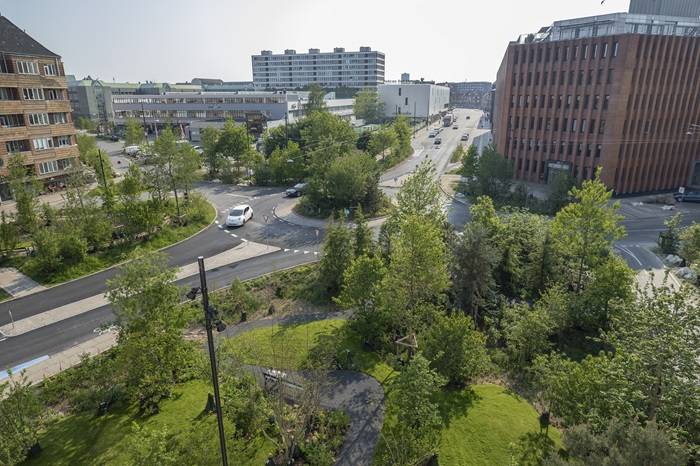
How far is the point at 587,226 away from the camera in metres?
26.4

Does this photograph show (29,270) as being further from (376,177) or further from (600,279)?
(600,279)

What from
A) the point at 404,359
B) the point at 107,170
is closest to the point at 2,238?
the point at 107,170

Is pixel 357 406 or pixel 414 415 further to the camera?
pixel 357 406

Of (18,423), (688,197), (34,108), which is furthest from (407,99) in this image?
(18,423)

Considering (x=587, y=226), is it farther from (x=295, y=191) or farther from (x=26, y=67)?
(x=26, y=67)

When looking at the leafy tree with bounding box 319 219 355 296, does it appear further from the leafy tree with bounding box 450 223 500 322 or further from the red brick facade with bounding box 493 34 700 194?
the red brick facade with bounding box 493 34 700 194

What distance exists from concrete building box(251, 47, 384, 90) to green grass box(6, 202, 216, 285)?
15658 centimetres

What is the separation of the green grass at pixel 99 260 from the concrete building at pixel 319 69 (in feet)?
514

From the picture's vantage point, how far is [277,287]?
3066cm

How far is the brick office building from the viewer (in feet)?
172

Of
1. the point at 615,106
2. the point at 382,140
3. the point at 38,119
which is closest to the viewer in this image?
the point at 38,119

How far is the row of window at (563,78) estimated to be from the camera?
53.5 meters

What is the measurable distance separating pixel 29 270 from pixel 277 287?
1873cm

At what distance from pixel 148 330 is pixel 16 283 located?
20.4 meters
